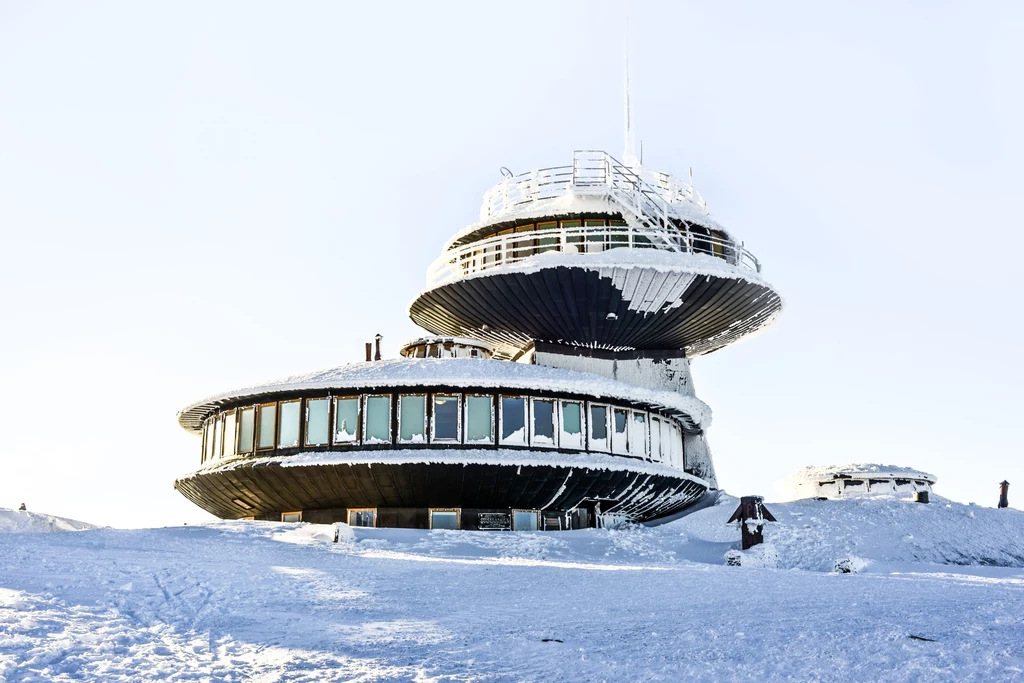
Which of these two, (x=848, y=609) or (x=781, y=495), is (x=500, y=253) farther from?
(x=848, y=609)

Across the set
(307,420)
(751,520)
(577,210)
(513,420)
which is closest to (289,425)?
(307,420)

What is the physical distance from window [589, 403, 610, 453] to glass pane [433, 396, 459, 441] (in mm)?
4603

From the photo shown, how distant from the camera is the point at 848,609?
563 inches

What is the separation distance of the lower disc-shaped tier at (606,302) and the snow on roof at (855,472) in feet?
37.6

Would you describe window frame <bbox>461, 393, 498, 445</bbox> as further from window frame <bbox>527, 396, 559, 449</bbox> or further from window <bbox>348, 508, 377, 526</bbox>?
window <bbox>348, 508, 377, 526</bbox>

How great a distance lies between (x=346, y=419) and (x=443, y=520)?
439cm

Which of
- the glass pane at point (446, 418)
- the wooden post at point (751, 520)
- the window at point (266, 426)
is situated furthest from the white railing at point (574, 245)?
the wooden post at point (751, 520)

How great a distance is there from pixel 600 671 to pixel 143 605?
664 centimetres

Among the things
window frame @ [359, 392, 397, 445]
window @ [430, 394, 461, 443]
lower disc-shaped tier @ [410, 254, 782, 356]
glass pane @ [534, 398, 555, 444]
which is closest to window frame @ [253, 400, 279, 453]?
window frame @ [359, 392, 397, 445]

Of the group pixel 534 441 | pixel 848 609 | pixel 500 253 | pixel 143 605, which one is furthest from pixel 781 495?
pixel 143 605

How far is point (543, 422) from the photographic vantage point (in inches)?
1304

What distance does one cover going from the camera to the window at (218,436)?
34.9 metres

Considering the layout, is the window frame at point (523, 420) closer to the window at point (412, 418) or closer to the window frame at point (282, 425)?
the window at point (412, 418)

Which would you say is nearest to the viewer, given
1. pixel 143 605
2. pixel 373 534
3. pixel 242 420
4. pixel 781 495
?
pixel 143 605
